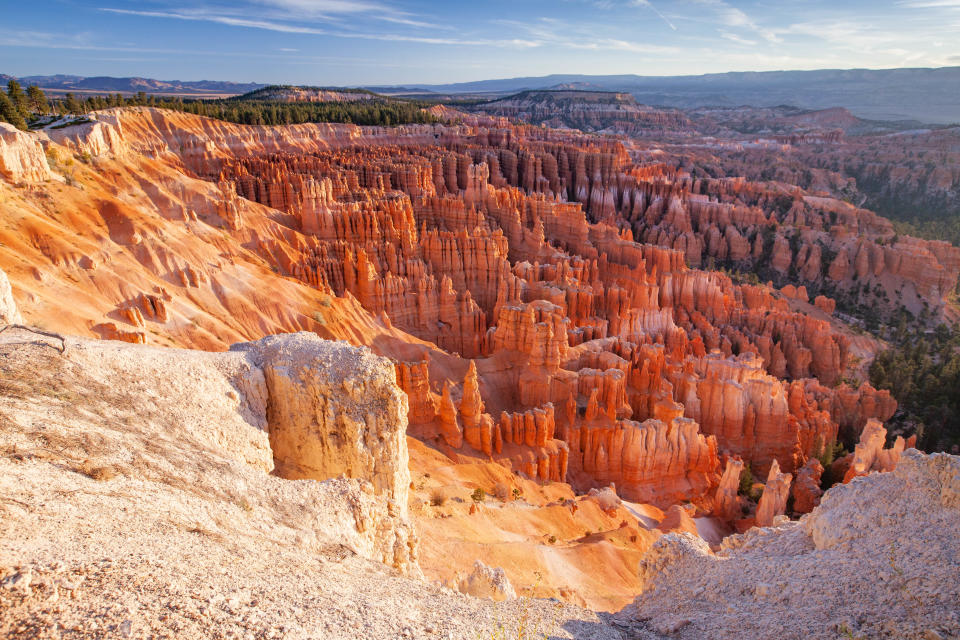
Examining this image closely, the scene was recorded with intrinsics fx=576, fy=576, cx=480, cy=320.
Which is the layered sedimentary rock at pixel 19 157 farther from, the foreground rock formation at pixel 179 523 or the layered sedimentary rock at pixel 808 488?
the layered sedimentary rock at pixel 808 488

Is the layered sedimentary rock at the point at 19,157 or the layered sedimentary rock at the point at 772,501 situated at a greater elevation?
the layered sedimentary rock at the point at 19,157

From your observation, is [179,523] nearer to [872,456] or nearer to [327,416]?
[327,416]

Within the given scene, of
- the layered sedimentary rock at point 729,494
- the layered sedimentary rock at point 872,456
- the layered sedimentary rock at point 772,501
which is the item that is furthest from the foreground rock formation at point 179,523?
the layered sedimentary rock at point 872,456

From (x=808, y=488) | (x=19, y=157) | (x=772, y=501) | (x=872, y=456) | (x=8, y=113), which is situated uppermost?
(x=8, y=113)

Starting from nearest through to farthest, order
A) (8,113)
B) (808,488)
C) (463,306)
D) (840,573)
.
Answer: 1. (840,573)
2. (808,488)
3. (463,306)
4. (8,113)

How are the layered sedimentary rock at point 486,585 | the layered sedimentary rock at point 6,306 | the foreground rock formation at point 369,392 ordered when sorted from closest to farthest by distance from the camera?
the foreground rock formation at point 369,392
the layered sedimentary rock at point 486,585
the layered sedimentary rock at point 6,306

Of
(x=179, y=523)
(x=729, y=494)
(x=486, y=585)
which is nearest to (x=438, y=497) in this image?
(x=486, y=585)

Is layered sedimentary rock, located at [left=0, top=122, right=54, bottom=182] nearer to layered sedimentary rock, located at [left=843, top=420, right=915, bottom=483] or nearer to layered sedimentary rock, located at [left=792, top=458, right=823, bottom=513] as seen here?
layered sedimentary rock, located at [left=792, top=458, right=823, bottom=513]
